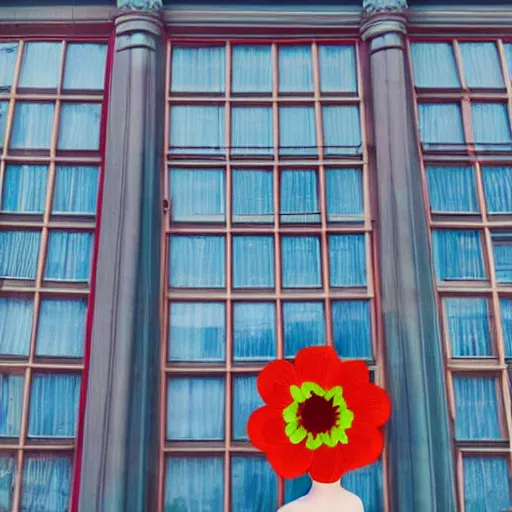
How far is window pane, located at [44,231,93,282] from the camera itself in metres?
2.64

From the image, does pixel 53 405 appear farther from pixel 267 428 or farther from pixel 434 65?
pixel 434 65

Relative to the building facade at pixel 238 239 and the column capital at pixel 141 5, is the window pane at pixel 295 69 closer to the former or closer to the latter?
the building facade at pixel 238 239

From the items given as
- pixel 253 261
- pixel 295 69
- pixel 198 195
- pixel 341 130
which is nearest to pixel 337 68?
pixel 295 69

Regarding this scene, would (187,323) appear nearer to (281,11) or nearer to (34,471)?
(34,471)

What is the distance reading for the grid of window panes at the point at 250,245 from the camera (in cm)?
246

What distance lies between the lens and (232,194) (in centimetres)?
275

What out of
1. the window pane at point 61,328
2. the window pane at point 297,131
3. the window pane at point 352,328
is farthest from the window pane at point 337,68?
the window pane at point 61,328

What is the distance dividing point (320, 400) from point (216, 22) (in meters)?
1.73

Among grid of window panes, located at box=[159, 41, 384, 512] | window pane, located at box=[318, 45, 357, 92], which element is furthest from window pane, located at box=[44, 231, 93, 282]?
window pane, located at box=[318, 45, 357, 92]

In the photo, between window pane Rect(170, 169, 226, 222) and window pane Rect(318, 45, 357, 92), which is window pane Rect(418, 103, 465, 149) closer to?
window pane Rect(318, 45, 357, 92)

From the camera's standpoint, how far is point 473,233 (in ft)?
8.89

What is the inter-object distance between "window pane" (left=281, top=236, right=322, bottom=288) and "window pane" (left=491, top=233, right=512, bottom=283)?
2.34 feet

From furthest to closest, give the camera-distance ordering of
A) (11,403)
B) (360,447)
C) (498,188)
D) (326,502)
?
(498,188) → (11,403) → (360,447) → (326,502)

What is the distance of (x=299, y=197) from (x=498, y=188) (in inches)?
32.6
